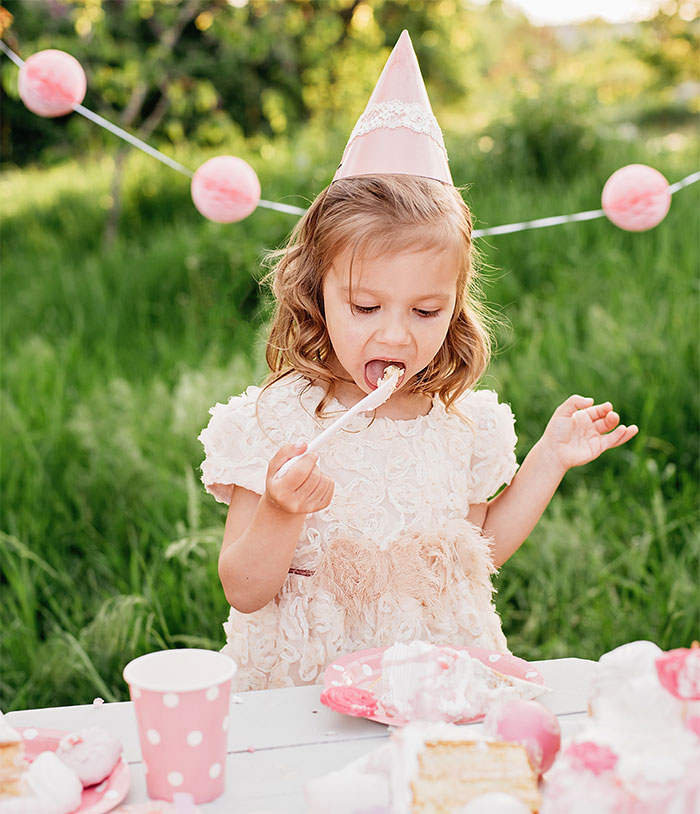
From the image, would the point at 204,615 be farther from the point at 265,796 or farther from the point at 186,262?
the point at 186,262

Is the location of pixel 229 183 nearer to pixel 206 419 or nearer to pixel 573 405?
pixel 573 405

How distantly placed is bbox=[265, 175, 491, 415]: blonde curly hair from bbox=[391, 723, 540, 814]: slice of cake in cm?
67

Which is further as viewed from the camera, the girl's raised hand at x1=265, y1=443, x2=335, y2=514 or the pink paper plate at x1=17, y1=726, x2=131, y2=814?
the girl's raised hand at x1=265, y1=443, x2=335, y2=514

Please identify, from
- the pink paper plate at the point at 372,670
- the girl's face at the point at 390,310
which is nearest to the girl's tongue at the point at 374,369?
the girl's face at the point at 390,310

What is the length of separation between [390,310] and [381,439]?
245mm

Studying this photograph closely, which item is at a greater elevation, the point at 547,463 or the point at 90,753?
the point at 547,463

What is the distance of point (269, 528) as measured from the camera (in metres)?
1.24

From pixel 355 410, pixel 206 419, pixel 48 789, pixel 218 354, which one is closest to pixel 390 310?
pixel 355 410

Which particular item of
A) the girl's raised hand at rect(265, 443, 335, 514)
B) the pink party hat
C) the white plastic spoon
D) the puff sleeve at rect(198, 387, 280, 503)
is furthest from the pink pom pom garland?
the girl's raised hand at rect(265, 443, 335, 514)

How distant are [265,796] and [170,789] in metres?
0.09

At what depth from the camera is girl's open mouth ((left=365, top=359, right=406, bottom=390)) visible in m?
1.33

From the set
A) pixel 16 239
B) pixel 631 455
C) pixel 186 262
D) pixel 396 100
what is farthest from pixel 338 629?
pixel 16 239

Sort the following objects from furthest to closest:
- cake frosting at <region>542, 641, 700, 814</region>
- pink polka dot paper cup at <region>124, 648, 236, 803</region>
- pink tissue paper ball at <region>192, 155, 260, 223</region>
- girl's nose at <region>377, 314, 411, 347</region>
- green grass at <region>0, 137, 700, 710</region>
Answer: green grass at <region>0, 137, 700, 710</region> → pink tissue paper ball at <region>192, 155, 260, 223</region> → girl's nose at <region>377, 314, 411, 347</region> → pink polka dot paper cup at <region>124, 648, 236, 803</region> → cake frosting at <region>542, 641, 700, 814</region>

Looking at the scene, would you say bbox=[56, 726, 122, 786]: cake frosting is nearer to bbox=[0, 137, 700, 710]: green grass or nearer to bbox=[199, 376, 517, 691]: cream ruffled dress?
bbox=[199, 376, 517, 691]: cream ruffled dress
